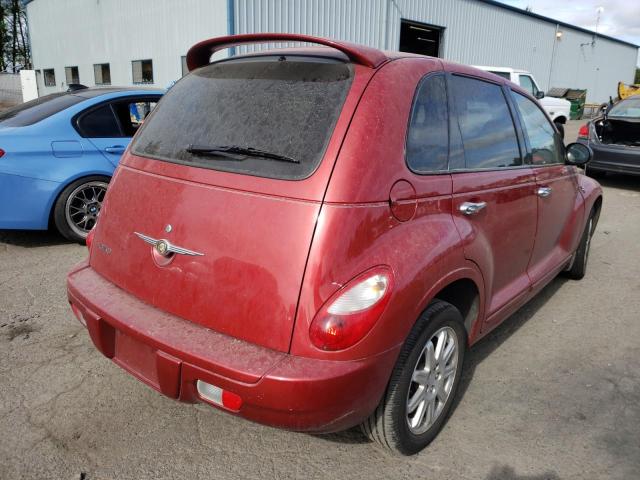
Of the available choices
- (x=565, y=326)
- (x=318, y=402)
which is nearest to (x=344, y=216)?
(x=318, y=402)

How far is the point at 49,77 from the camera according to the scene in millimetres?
25828

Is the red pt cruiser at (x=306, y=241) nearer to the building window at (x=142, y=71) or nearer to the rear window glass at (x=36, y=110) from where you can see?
the rear window glass at (x=36, y=110)

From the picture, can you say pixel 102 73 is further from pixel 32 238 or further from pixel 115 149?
pixel 115 149

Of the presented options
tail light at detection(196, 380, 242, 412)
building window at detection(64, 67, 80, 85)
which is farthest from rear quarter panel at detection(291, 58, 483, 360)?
building window at detection(64, 67, 80, 85)

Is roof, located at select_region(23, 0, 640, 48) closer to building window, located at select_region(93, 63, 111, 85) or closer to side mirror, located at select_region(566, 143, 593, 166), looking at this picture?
building window, located at select_region(93, 63, 111, 85)

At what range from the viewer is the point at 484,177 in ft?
8.83

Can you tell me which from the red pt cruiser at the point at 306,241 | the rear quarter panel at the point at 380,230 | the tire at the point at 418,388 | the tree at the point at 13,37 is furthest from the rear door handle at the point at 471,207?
the tree at the point at 13,37

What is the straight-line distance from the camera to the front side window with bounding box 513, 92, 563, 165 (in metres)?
3.37

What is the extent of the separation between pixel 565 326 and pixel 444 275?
2.12m

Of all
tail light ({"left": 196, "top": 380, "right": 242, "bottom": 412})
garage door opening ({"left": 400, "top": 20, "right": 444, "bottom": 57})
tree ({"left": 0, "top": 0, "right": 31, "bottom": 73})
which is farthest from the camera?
tree ({"left": 0, "top": 0, "right": 31, "bottom": 73})

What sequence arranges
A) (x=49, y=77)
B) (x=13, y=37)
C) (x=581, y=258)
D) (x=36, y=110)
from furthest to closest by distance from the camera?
(x=13, y=37), (x=49, y=77), (x=36, y=110), (x=581, y=258)

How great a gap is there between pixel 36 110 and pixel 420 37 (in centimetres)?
1951

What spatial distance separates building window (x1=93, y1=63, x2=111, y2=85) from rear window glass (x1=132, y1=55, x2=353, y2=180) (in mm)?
20105

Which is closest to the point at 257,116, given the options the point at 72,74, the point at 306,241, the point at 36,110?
the point at 306,241
